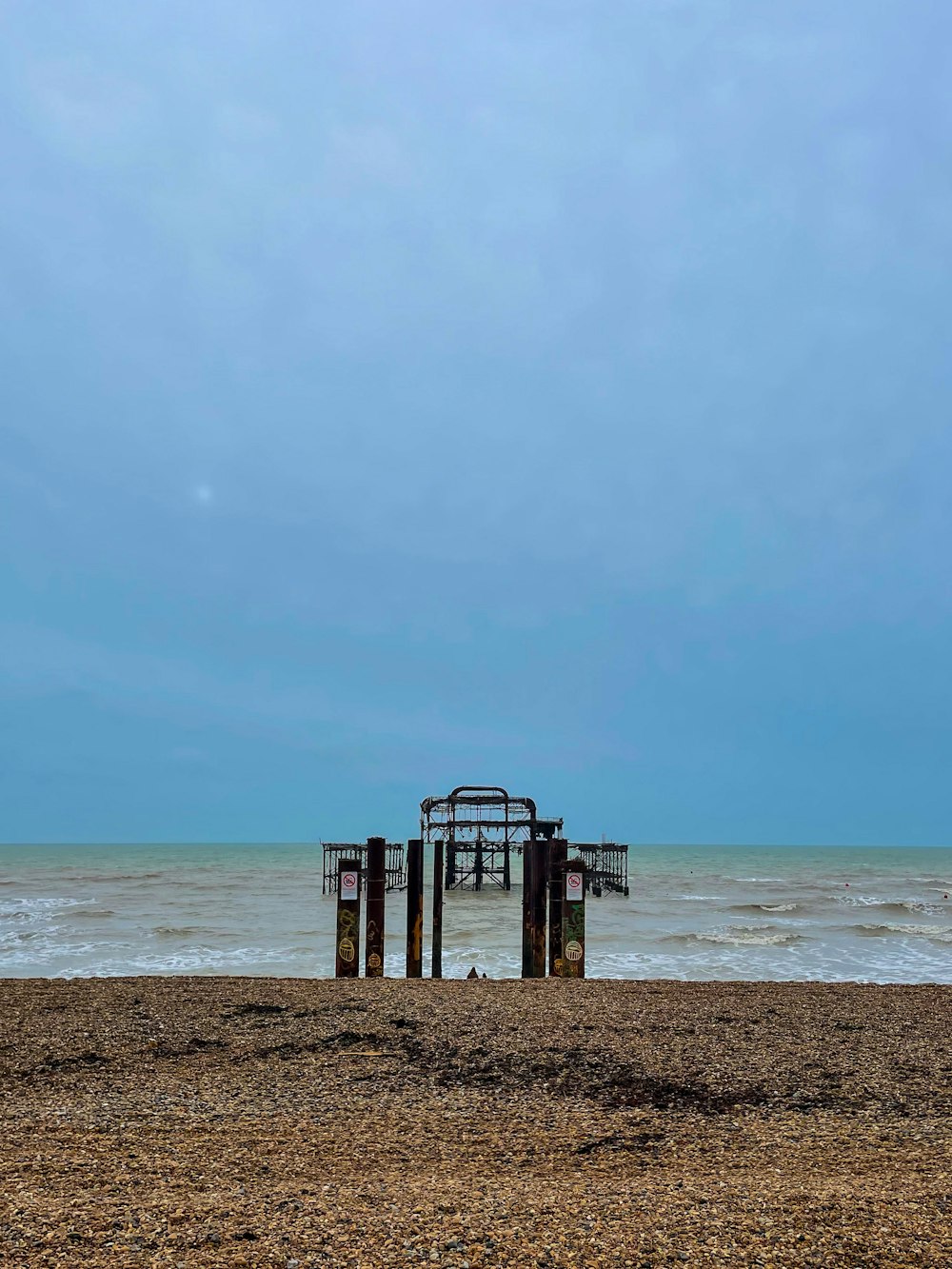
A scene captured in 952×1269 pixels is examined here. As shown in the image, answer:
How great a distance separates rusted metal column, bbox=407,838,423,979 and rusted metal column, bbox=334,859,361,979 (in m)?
1.06

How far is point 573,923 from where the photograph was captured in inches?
543

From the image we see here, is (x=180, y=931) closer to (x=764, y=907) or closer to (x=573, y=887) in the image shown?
(x=573, y=887)

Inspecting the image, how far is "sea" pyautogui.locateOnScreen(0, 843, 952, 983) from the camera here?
763 inches

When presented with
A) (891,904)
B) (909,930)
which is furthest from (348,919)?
(891,904)

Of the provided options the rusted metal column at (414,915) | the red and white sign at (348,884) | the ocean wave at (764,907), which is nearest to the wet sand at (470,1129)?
the red and white sign at (348,884)

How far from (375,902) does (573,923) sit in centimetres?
318

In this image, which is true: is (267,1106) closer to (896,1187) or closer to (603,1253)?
(603,1253)

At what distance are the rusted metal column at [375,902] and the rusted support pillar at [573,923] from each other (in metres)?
2.91

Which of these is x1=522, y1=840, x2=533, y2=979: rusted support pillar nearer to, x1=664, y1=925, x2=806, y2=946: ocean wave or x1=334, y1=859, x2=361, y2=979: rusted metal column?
x1=334, y1=859, x2=361, y2=979: rusted metal column

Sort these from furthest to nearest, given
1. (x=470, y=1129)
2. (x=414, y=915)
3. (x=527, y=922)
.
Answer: (x=414, y=915) → (x=527, y=922) → (x=470, y=1129)

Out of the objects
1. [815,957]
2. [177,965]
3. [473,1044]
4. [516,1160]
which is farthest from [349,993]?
[815,957]

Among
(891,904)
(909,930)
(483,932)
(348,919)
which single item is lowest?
(891,904)

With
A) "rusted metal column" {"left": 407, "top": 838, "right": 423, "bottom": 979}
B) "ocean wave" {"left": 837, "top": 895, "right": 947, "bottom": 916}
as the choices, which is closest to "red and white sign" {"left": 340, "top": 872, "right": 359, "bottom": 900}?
"rusted metal column" {"left": 407, "top": 838, "right": 423, "bottom": 979}

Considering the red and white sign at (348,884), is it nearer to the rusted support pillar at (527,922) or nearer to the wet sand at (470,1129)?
the wet sand at (470,1129)
